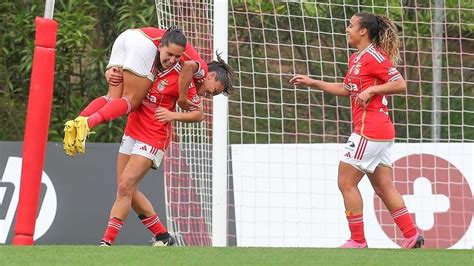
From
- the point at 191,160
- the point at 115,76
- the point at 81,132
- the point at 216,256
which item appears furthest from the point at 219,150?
the point at 216,256

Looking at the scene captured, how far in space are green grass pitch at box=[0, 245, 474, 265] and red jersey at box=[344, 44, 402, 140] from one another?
1124 millimetres

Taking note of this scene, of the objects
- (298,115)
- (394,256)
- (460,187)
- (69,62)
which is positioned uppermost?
(69,62)

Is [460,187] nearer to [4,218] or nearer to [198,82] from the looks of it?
[198,82]

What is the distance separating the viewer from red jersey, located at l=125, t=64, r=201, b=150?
954cm

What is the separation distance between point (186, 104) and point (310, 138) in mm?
4090

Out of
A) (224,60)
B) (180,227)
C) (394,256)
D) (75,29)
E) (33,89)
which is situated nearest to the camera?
(394,256)

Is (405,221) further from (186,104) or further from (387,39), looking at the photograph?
(186,104)

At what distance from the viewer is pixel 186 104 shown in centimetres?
954

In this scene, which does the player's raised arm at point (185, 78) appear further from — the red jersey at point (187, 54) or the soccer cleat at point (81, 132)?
the soccer cleat at point (81, 132)

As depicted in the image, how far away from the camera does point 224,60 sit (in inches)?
409

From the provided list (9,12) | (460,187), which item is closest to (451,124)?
(460,187)

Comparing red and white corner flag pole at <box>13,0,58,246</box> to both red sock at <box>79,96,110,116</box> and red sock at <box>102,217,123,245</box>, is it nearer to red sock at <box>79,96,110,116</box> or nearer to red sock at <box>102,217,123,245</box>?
red sock at <box>79,96,110,116</box>

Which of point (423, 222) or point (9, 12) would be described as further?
point (9, 12)

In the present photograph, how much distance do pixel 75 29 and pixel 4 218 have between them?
3.53 metres
